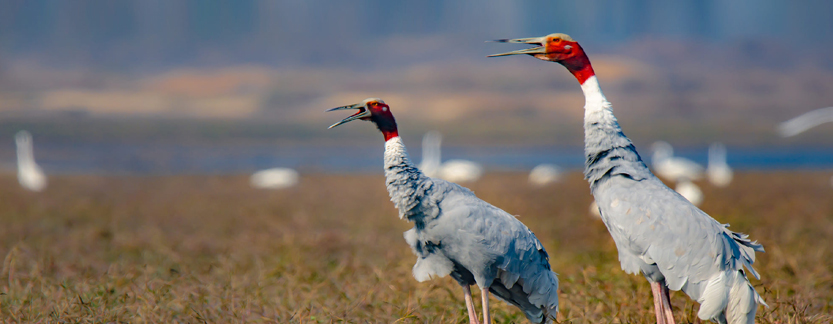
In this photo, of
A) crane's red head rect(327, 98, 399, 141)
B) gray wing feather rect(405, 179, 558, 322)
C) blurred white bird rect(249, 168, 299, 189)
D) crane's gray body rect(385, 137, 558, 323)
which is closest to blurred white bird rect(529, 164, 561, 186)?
blurred white bird rect(249, 168, 299, 189)

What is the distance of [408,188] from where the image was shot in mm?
4414

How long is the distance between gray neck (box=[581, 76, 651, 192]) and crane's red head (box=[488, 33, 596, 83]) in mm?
106

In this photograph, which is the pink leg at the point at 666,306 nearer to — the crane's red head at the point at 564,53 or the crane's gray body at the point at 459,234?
the crane's gray body at the point at 459,234

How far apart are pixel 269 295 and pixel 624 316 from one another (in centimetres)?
352

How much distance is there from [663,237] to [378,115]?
2.14 meters

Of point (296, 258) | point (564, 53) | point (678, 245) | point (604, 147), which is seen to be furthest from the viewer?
point (296, 258)

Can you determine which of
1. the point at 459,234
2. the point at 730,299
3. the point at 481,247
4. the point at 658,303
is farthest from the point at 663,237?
the point at 459,234

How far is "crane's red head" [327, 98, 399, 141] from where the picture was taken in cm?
460

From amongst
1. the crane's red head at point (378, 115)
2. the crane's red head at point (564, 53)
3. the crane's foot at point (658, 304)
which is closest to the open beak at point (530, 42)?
the crane's red head at point (564, 53)

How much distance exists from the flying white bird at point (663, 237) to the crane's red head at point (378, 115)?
4.49 feet

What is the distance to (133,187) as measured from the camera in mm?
23906

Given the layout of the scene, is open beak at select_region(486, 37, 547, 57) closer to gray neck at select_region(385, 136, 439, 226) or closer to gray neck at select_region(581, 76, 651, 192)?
gray neck at select_region(581, 76, 651, 192)

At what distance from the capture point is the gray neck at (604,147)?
176 inches

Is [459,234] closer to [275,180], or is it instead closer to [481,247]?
[481,247]
